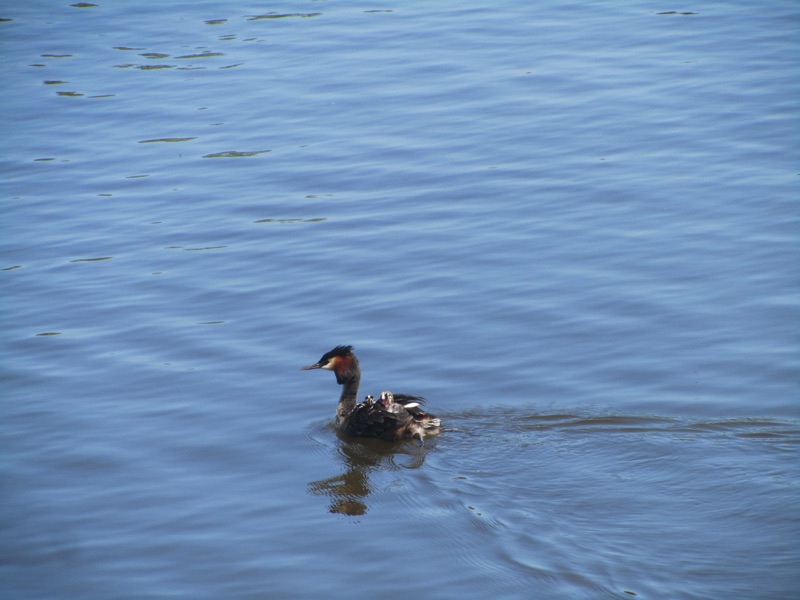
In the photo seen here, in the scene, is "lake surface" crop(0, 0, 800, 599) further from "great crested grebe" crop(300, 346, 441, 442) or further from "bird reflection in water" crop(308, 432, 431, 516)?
"great crested grebe" crop(300, 346, 441, 442)

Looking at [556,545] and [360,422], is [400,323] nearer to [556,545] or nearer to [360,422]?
[360,422]

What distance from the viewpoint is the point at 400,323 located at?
435 inches

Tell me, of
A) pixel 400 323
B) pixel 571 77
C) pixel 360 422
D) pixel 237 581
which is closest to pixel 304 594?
pixel 237 581

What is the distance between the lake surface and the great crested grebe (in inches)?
6.9

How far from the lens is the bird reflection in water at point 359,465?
8.16m

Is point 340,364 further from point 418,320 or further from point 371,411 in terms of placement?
point 418,320

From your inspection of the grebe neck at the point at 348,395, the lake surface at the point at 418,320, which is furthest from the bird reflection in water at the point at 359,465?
the grebe neck at the point at 348,395

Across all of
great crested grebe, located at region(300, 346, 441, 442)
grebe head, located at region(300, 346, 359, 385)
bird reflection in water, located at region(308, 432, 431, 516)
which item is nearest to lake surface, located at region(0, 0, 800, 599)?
bird reflection in water, located at region(308, 432, 431, 516)

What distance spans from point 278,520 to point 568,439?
2.30 m

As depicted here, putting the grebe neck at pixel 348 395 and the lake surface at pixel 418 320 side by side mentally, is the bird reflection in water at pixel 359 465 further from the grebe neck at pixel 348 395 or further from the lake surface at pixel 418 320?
the grebe neck at pixel 348 395

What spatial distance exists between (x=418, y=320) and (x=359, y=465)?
8.09 ft

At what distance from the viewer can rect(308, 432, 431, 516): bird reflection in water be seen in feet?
26.8

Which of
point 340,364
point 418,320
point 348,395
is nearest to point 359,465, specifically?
point 348,395

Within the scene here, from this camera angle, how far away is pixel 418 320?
36.3 feet
